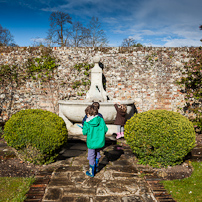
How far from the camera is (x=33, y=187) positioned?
293 centimetres

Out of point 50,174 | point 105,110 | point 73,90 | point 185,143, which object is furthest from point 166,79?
point 50,174

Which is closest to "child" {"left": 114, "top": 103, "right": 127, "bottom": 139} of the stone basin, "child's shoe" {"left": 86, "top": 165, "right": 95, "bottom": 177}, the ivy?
the stone basin

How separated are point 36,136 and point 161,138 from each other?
2408mm

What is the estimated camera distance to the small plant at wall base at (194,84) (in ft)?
22.4

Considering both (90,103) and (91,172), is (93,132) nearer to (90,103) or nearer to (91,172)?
(91,172)

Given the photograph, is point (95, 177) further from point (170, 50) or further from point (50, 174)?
point (170, 50)

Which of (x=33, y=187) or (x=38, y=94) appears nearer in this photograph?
(x=33, y=187)

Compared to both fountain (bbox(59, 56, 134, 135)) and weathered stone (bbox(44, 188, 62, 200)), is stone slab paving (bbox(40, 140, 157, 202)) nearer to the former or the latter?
weathered stone (bbox(44, 188, 62, 200))

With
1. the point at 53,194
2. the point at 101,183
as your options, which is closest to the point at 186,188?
the point at 101,183

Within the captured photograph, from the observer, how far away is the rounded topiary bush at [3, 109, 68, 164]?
3.54 m

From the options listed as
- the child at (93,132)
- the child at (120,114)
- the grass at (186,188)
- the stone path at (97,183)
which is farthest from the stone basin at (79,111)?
the grass at (186,188)

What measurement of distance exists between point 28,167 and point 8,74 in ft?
15.6

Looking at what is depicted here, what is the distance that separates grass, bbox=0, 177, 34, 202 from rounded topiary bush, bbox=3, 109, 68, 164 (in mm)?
554

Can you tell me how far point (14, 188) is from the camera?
2.92m
